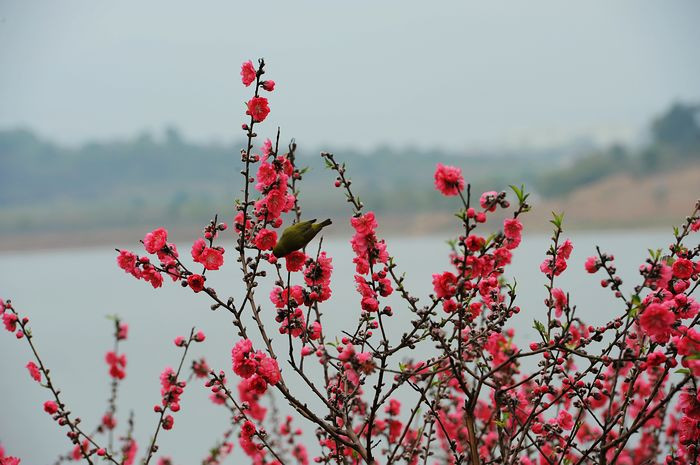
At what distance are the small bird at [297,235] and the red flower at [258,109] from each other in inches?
9.0

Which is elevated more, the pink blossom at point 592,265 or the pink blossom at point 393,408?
the pink blossom at point 592,265

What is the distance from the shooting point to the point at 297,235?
1.06m

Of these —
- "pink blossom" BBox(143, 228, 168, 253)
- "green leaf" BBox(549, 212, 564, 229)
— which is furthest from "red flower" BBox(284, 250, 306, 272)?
"green leaf" BBox(549, 212, 564, 229)

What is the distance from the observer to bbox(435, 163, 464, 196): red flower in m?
1.00

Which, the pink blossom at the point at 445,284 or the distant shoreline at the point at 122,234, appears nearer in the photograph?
the pink blossom at the point at 445,284

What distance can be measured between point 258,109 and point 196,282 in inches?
12.9

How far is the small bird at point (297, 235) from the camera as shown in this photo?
106 cm

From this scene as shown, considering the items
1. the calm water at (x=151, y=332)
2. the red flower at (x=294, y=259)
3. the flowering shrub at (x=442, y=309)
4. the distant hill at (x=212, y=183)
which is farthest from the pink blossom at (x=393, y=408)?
the distant hill at (x=212, y=183)

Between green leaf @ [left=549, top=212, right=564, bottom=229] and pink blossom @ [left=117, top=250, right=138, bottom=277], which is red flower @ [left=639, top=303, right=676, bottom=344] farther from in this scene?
pink blossom @ [left=117, top=250, right=138, bottom=277]

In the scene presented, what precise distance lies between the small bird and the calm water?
0.56 meters

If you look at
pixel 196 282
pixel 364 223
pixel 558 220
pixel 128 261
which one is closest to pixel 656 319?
pixel 558 220

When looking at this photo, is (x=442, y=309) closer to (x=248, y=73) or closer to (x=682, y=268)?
(x=682, y=268)

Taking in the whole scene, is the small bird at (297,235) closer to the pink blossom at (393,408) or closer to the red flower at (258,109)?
the red flower at (258,109)

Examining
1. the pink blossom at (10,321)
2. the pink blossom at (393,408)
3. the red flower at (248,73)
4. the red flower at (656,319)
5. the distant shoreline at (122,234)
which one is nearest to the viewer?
the red flower at (656,319)
